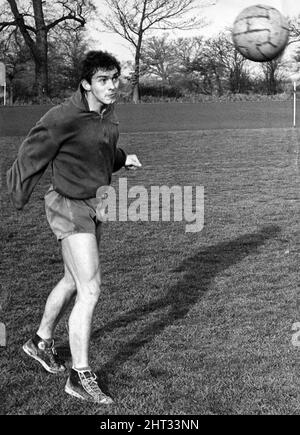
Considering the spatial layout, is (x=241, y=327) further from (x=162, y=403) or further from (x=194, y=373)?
(x=162, y=403)

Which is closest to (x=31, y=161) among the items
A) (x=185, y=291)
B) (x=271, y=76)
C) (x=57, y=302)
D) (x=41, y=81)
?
(x=57, y=302)

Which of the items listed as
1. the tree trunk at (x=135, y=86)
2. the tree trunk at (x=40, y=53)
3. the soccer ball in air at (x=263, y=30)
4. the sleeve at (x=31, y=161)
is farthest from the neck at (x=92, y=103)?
the tree trunk at (x=135, y=86)

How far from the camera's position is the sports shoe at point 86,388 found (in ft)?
11.6

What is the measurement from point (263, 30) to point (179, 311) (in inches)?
120

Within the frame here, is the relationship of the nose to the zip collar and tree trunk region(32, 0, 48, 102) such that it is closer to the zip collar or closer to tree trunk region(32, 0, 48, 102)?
the zip collar

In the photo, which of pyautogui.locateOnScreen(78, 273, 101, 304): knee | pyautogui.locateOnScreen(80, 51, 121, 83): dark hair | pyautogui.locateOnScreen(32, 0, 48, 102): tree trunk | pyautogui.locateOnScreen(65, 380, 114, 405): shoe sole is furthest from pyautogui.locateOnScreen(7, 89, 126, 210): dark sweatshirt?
pyautogui.locateOnScreen(32, 0, 48, 102): tree trunk

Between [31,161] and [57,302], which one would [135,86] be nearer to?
[57,302]

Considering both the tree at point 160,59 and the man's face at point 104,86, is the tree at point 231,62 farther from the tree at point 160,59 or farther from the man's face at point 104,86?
the man's face at point 104,86

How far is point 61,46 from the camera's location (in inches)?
1197

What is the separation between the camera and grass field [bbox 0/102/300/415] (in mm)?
3625

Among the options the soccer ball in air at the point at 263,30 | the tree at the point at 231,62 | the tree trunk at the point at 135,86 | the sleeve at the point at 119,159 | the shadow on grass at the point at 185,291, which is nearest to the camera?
the sleeve at the point at 119,159

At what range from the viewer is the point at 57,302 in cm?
402

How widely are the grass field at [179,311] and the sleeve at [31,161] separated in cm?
111
